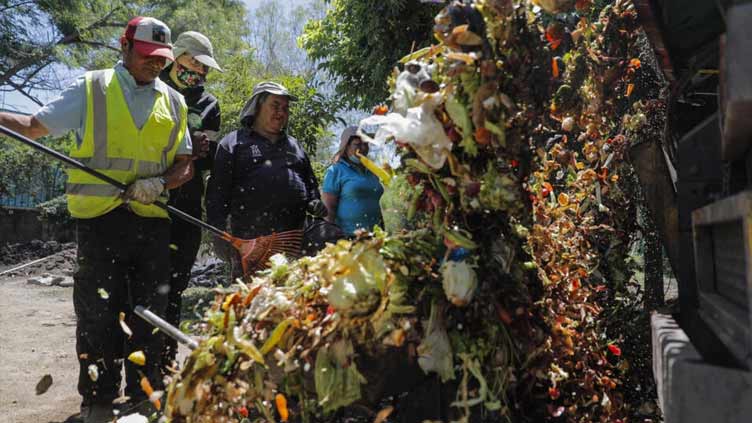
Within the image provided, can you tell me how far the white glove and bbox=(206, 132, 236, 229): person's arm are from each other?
0.70 m

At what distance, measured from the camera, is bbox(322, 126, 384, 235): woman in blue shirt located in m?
4.97

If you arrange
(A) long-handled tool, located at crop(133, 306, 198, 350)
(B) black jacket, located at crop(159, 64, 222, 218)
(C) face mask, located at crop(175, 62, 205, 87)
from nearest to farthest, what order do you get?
1. (A) long-handled tool, located at crop(133, 306, 198, 350)
2. (B) black jacket, located at crop(159, 64, 222, 218)
3. (C) face mask, located at crop(175, 62, 205, 87)

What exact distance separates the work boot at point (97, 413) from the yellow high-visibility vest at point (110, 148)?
41.8 inches

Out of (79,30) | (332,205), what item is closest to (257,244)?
(332,205)

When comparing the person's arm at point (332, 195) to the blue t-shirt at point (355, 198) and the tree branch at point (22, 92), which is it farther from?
the tree branch at point (22, 92)

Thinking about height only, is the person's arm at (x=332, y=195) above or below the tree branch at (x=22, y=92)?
below

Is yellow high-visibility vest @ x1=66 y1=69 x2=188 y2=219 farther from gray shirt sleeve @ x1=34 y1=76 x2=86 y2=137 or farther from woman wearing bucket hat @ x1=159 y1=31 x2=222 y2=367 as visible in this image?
woman wearing bucket hat @ x1=159 y1=31 x2=222 y2=367

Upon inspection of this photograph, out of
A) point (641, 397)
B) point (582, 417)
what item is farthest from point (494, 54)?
point (641, 397)

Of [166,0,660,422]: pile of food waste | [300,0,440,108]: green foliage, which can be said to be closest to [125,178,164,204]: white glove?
[166,0,660,422]: pile of food waste

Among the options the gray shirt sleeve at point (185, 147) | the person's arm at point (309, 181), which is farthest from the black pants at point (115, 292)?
the person's arm at point (309, 181)

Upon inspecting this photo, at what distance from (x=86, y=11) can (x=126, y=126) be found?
12.9 meters

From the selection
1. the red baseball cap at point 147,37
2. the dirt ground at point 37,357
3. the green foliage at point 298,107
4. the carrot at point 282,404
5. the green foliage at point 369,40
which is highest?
the green foliage at point 369,40

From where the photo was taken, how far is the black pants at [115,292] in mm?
3861

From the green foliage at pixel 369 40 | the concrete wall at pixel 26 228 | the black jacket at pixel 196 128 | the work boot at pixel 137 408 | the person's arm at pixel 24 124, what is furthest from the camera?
the concrete wall at pixel 26 228
